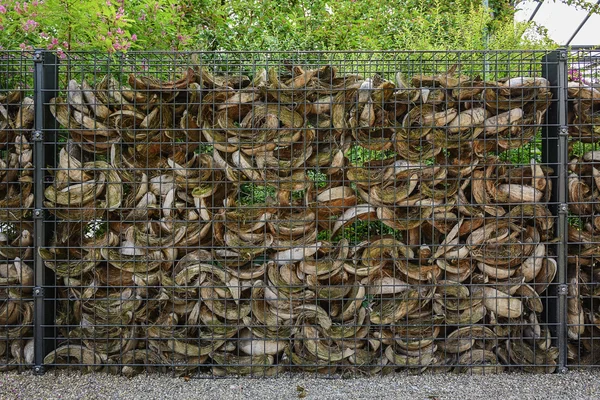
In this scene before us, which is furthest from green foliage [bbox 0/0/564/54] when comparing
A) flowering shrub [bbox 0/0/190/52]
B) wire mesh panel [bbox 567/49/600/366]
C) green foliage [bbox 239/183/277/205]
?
wire mesh panel [bbox 567/49/600/366]

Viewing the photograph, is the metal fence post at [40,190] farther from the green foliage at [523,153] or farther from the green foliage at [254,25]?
the green foliage at [523,153]

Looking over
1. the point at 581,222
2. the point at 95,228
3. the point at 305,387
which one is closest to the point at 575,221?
the point at 581,222

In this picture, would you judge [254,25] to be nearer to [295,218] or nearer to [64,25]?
[64,25]

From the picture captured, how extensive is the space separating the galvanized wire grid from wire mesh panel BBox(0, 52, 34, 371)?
0.14 m

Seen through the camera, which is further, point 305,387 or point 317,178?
point 317,178

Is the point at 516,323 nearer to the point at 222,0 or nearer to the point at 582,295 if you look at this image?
the point at 582,295

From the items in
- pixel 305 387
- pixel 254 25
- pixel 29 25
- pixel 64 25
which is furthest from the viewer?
pixel 254 25

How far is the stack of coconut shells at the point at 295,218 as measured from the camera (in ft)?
9.20

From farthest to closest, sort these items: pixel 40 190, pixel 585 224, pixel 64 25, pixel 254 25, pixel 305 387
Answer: pixel 254 25
pixel 64 25
pixel 585 224
pixel 40 190
pixel 305 387

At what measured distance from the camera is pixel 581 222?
2.97 meters

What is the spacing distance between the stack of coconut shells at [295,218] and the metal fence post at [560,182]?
0.07m

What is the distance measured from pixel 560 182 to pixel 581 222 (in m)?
0.31

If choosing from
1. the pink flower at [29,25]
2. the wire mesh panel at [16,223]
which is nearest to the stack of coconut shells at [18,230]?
the wire mesh panel at [16,223]

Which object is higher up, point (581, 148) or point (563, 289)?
point (581, 148)
